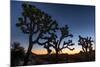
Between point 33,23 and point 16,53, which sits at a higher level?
point 33,23

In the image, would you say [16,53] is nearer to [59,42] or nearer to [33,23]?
[33,23]

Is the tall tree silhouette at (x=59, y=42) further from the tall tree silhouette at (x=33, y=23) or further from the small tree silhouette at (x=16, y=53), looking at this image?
the small tree silhouette at (x=16, y=53)

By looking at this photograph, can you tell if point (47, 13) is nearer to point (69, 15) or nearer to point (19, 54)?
point (69, 15)

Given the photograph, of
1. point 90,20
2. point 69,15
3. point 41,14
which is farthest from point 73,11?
point 41,14

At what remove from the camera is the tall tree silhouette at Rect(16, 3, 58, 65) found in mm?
1803

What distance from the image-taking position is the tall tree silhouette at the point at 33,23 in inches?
71.0

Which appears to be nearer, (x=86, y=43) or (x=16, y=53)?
(x=16, y=53)

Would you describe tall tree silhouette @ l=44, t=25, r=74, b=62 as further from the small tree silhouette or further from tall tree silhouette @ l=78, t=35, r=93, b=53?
the small tree silhouette

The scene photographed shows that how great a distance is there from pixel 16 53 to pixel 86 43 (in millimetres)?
756

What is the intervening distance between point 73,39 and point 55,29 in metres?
0.23

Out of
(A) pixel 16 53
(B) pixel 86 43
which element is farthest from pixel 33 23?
(B) pixel 86 43

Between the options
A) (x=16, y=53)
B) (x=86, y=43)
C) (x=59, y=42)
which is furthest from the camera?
(x=86, y=43)

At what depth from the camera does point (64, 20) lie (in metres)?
1.94

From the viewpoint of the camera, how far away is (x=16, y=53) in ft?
5.83
